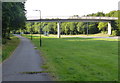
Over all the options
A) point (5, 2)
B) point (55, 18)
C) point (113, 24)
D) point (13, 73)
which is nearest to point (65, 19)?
point (55, 18)

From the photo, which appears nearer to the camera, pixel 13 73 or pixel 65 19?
pixel 13 73

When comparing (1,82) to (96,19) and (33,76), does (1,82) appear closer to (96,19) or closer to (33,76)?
(33,76)

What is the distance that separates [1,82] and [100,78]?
17.2ft

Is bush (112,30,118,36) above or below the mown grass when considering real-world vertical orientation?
above

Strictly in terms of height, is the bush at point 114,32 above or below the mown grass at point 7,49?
above

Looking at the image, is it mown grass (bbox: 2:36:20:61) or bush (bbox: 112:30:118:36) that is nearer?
mown grass (bbox: 2:36:20:61)

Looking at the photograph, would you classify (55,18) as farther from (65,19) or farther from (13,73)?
(13,73)

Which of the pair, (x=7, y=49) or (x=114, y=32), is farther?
(x=114, y=32)

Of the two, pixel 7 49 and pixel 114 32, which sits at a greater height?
pixel 114 32

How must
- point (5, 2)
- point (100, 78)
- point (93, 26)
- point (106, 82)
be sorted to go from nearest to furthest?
1. point (106, 82)
2. point (100, 78)
3. point (5, 2)
4. point (93, 26)

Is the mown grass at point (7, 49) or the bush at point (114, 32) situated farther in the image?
the bush at point (114, 32)

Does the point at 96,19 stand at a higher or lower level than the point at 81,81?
higher

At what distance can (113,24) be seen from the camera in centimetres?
9262

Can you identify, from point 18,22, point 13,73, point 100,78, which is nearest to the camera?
point 100,78
